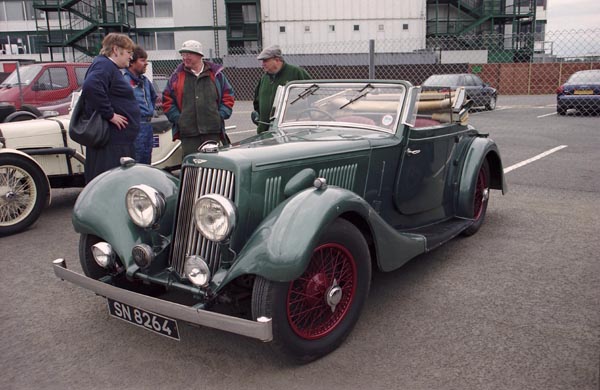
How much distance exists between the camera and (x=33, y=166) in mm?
5219

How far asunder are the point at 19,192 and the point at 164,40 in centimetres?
3319

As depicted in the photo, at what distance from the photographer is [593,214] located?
5.33 meters

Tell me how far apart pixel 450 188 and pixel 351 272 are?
1891 mm

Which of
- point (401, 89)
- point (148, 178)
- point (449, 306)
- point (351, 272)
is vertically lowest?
point (449, 306)

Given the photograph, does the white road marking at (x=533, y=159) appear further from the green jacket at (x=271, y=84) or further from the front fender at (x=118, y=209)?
the front fender at (x=118, y=209)

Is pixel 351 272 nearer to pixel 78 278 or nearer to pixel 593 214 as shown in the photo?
pixel 78 278

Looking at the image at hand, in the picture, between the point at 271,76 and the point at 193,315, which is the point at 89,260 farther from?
the point at 271,76

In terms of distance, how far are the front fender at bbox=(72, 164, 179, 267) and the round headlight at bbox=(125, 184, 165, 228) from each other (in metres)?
0.10

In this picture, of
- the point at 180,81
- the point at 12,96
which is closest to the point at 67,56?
the point at 12,96

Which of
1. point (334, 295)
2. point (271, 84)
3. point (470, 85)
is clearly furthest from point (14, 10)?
point (334, 295)

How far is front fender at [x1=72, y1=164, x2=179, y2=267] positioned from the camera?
123 inches

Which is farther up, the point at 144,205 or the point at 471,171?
the point at 144,205

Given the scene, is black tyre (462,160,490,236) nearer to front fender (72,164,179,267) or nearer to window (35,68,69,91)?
front fender (72,164,179,267)

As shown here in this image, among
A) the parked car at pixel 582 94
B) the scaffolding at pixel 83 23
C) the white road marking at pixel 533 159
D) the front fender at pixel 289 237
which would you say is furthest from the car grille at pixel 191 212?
the scaffolding at pixel 83 23
